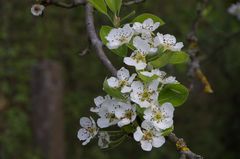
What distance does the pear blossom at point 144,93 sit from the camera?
1.24m

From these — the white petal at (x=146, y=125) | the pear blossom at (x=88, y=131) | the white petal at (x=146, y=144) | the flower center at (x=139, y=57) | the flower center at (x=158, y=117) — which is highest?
the flower center at (x=139, y=57)

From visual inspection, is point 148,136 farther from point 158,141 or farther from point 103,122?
point 103,122

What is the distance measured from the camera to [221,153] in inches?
223

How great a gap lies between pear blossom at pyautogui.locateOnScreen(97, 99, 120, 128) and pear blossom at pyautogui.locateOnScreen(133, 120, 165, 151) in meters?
0.09

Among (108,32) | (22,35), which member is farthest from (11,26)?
(108,32)

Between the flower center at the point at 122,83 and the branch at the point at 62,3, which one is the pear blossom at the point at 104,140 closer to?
the flower center at the point at 122,83

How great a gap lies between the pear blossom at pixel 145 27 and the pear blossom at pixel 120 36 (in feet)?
0.08

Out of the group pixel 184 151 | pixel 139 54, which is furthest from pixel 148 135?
pixel 139 54

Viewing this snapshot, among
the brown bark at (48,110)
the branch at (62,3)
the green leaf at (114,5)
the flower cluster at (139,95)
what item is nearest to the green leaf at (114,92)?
the flower cluster at (139,95)

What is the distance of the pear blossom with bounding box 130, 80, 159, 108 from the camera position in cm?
124

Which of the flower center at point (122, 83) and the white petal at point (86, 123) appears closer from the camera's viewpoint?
the flower center at point (122, 83)

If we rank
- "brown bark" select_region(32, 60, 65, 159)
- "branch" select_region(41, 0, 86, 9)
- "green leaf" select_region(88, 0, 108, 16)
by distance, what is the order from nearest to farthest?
"green leaf" select_region(88, 0, 108, 16), "branch" select_region(41, 0, 86, 9), "brown bark" select_region(32, 60, 65, 159)

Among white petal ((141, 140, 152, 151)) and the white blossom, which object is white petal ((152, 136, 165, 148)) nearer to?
→ white petal ((141, 140, 152, 151))

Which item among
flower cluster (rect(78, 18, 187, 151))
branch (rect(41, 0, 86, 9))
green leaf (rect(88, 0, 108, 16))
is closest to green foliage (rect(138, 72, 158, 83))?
flower cluster (rect(78, 18, 187, 151))
